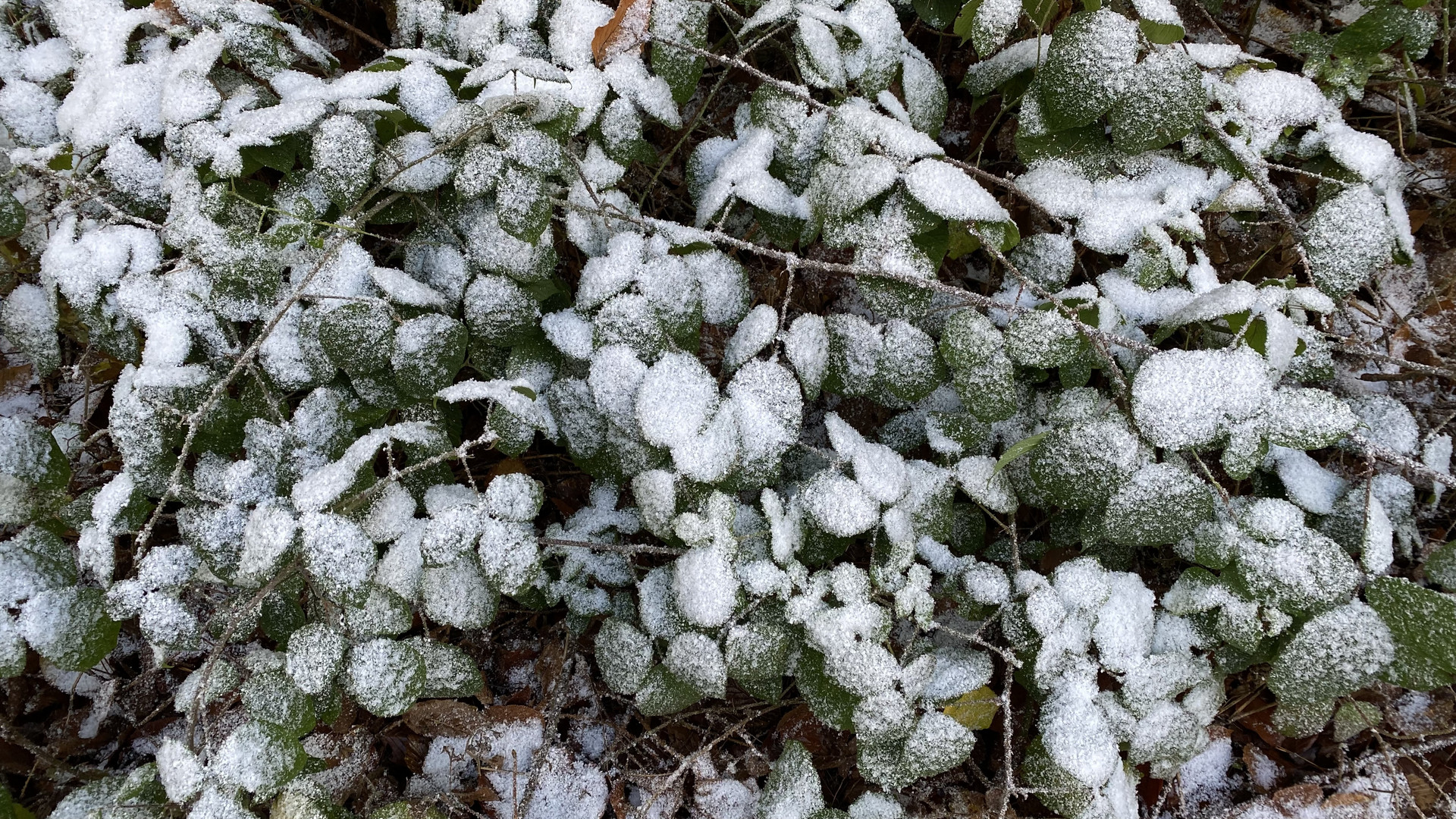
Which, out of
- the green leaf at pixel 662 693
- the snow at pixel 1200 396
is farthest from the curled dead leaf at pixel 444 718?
A: the snow at pixel 1200 396

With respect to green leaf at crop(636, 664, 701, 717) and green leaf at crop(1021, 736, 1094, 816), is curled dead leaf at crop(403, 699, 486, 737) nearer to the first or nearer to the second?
green leaf at crop(636, 664, 701, 717)

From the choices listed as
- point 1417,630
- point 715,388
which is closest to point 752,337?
point 715,388

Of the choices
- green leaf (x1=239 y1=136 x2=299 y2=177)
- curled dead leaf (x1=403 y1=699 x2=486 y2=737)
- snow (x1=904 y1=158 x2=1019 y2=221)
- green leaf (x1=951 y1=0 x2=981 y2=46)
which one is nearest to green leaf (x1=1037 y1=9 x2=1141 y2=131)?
green leaf (x1=951 y1=0 x2=981 y2=46)

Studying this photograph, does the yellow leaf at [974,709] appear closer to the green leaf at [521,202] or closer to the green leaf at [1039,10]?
the green leaf at [521,202]

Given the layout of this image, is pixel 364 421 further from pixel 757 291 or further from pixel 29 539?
pixel 757 291

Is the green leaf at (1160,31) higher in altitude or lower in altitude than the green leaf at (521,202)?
higher

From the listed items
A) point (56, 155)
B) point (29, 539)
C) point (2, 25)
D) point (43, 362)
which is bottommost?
point (29, 539)

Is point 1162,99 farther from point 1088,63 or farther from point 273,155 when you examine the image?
point 273,155

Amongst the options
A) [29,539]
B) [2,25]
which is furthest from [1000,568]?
[2,25]
